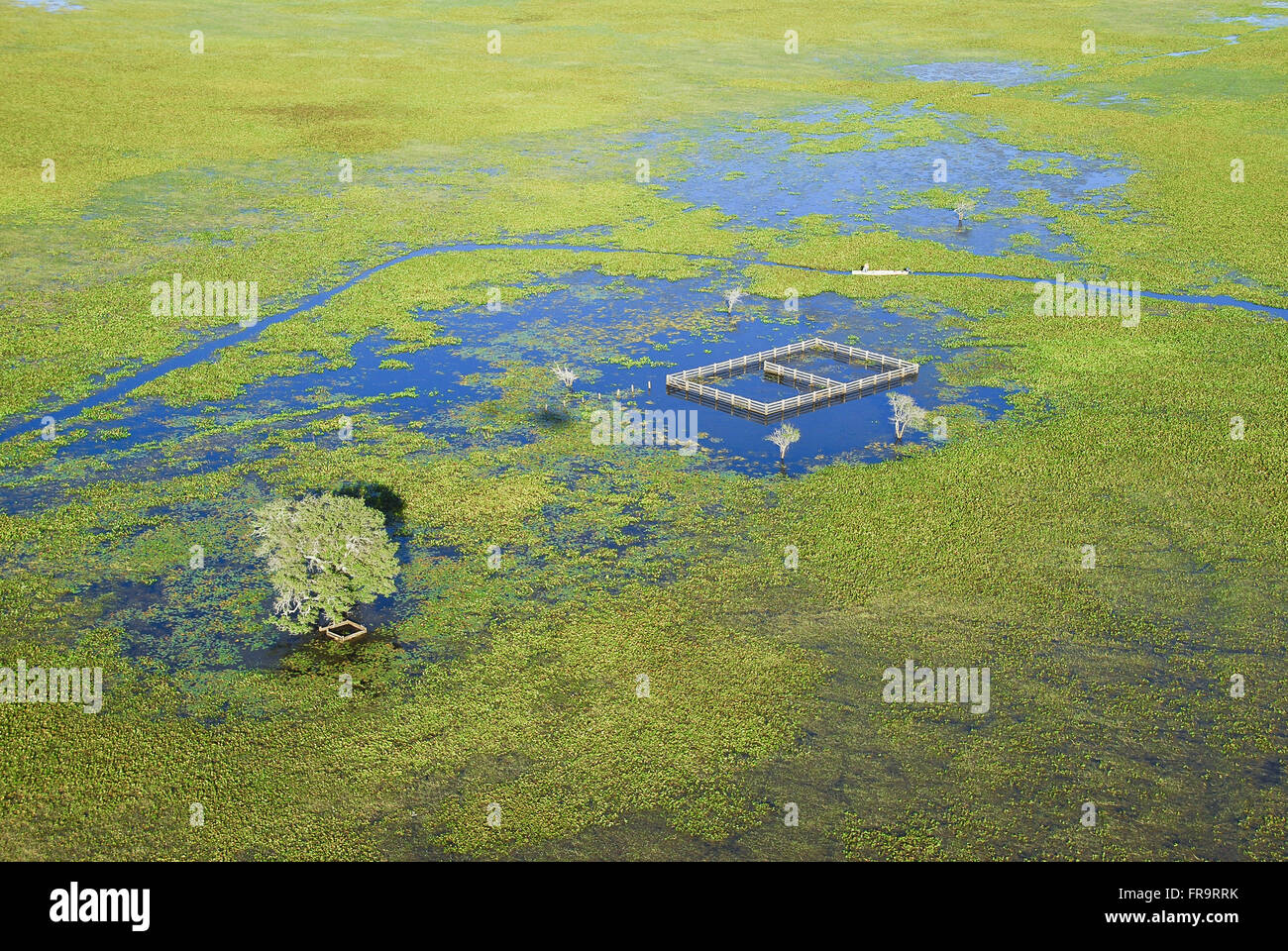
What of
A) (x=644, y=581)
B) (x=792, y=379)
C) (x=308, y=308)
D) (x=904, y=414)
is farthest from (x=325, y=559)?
(x=308, y=308)

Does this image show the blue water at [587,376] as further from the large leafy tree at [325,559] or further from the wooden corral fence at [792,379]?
the large leafy tree at [325,559]

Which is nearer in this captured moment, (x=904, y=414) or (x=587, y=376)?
(x=904, y=414)

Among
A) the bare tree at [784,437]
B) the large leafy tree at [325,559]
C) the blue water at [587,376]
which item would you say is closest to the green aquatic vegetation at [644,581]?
the blue water at [587,376]

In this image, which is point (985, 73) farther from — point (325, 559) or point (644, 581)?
point (325, 559)

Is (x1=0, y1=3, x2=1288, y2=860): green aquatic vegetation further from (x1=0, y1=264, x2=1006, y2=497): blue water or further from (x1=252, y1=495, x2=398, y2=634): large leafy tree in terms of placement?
(x1=252, y1=495, x2=398, y2=634): large leafy tree

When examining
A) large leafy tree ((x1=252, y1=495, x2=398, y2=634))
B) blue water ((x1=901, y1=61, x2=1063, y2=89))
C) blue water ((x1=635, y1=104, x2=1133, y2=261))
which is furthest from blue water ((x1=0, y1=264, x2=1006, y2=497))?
blue water ((x1=901, y1=61, x2=1063, y2=89))

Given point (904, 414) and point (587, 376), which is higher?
point (587, 376)
